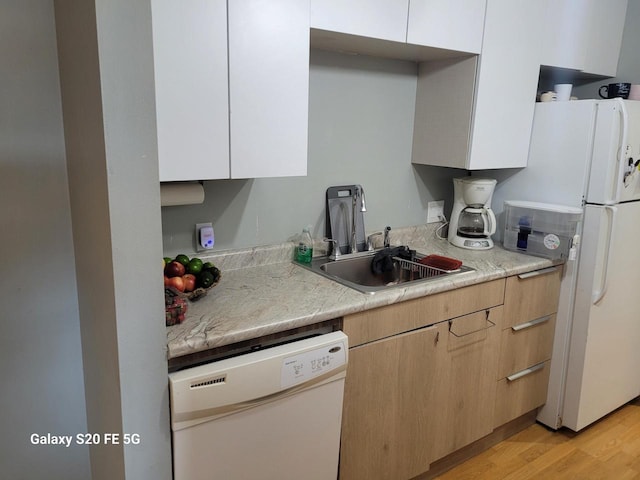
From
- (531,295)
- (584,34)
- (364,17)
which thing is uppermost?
(584,34)

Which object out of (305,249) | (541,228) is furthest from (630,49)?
(305,249)

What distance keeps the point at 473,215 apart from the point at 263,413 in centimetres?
160

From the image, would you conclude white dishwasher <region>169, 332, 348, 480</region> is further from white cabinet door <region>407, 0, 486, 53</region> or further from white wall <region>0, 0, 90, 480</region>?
white cabinet door <region>407, 0, 486, 53</region>

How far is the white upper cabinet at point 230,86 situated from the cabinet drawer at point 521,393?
149cm

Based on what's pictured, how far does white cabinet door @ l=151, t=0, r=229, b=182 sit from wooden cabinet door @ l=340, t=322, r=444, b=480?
2.72ft

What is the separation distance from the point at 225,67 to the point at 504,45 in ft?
4.53

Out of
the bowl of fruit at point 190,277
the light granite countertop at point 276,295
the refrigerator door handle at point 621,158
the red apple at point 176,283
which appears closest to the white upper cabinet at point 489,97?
the refrigerator door handle at point 621,158

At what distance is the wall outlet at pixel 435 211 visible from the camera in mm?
2691

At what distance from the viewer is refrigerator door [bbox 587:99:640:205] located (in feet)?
7.18

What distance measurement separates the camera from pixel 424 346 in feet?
6.22

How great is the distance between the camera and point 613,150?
221cm

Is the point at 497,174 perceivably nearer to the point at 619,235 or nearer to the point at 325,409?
the point at 619,235

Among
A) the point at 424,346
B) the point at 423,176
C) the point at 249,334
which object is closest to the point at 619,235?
the point at 423,176

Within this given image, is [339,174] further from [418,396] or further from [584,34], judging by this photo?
[584,34]
